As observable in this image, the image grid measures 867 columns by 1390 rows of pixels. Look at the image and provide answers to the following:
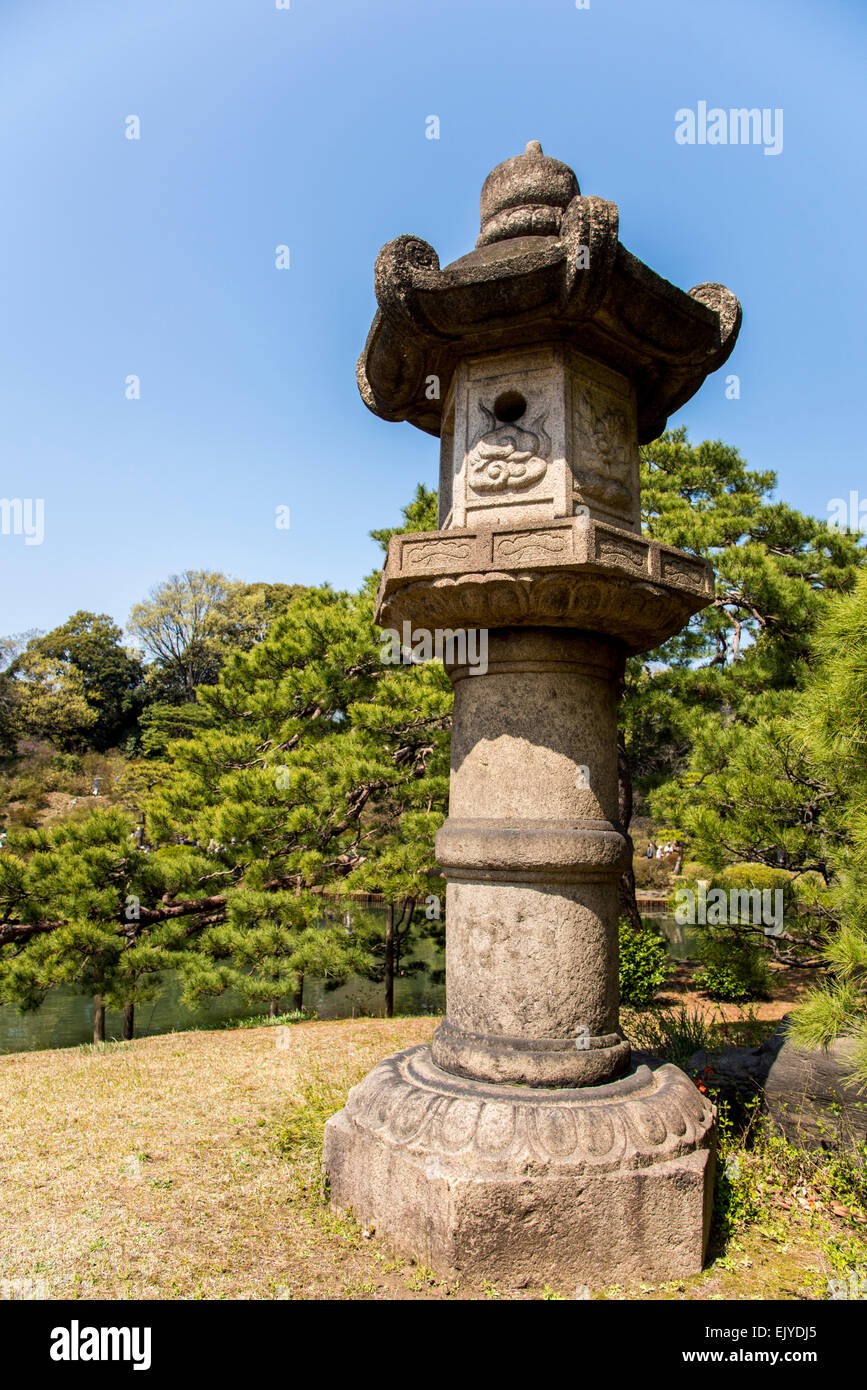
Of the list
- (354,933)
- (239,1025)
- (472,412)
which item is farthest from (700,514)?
(239,1025)

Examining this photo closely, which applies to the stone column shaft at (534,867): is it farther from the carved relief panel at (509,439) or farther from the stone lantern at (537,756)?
the carved relief panel at (509,439)

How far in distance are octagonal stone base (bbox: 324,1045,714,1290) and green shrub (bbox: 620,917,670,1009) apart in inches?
207

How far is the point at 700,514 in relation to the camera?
10156mm

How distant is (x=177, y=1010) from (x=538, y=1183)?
11216 millimetres

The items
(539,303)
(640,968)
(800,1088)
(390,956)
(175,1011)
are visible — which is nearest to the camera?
(539,303)

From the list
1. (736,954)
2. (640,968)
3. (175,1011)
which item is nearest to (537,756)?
(736,954)

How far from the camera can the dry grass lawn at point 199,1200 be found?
2588 millimetres

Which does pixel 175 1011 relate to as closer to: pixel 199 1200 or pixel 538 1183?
pixel 199 1200

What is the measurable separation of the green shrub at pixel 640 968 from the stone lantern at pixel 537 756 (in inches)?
194

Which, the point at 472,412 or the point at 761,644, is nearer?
the point at 472,412

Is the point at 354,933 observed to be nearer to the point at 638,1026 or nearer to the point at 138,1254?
the point at 638,1026

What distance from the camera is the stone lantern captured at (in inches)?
106

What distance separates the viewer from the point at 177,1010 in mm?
12383
